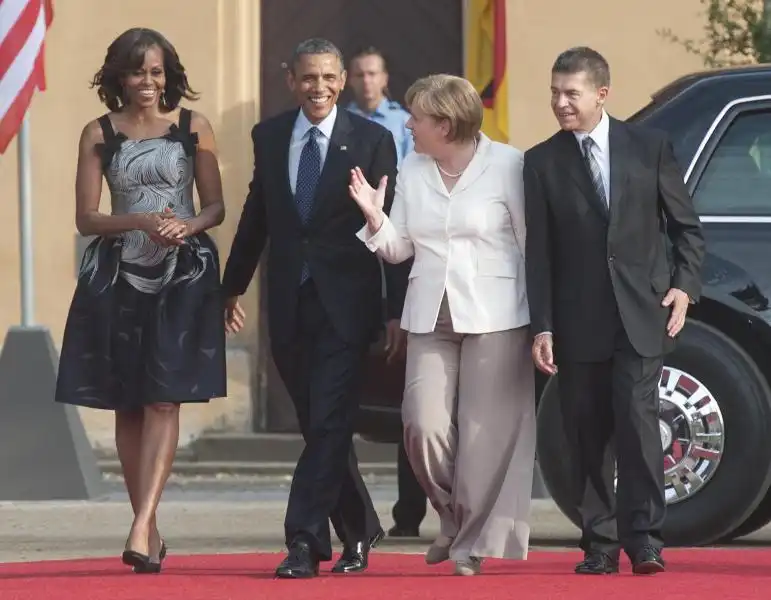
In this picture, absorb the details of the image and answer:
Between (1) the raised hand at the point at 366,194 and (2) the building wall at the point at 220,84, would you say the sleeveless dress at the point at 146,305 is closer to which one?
(1) the raised hand at the point at 366,194

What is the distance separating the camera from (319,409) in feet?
27.4

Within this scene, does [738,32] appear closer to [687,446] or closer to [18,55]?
[18,55]

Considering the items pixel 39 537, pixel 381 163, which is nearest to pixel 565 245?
pixel 381 163

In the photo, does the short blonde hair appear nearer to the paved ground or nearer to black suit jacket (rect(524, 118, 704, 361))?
black suit jacket (rect(524, 118, 704, 361))

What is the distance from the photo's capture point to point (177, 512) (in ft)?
38.7

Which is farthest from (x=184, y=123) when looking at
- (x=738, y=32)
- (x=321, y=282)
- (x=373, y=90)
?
(x=738, y=32)

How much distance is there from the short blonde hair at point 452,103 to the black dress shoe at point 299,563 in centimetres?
146

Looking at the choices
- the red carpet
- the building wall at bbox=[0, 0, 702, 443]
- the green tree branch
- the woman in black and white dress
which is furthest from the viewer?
the building wall at bbox=[0, 0, 702, 443]

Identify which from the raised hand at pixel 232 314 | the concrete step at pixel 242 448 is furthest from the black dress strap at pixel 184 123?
the concrete step at pixel 242 448

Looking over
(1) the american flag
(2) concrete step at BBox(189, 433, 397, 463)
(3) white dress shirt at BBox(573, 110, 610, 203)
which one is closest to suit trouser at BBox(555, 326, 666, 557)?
(3) white dress shirt at BBox(573, 110, 610, 203)

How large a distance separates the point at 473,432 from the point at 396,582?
0.56 meters

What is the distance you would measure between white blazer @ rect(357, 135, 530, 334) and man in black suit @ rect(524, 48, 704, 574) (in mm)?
87

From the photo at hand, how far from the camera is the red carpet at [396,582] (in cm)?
755

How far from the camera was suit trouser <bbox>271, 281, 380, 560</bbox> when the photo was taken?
8328 mm
